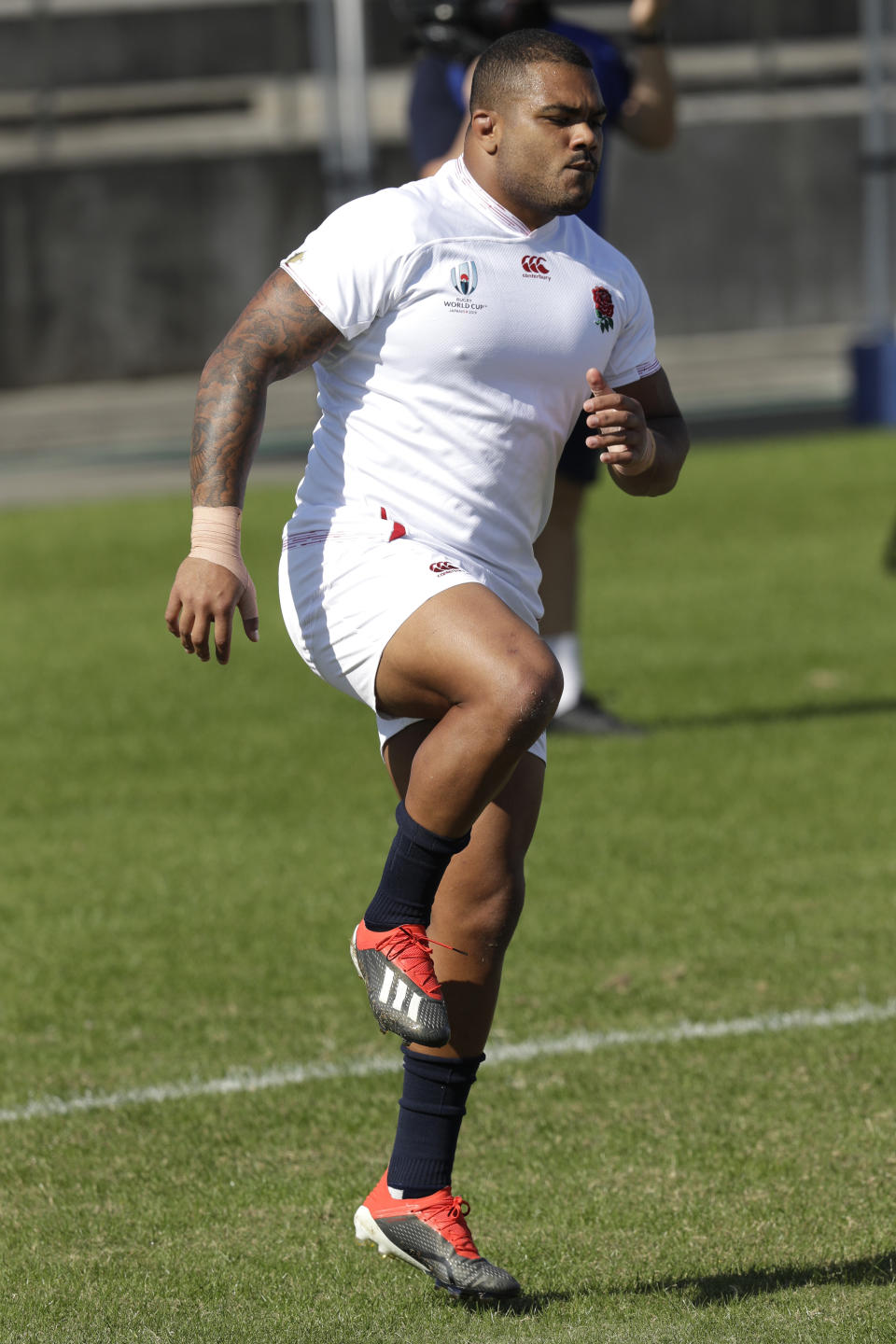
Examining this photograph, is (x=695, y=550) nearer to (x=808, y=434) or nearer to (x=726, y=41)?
(x=808, y=434)

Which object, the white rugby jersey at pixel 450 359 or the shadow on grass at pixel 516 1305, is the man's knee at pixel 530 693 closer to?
the white rugby jersey at pixel 450 359

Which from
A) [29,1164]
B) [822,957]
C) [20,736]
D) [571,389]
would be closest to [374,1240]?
[29,1164]

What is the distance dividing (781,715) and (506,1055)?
4.14 metres

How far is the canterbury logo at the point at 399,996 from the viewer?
3537 millimetres

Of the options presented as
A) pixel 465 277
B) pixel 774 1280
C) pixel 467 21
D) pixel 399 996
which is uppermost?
pixel 467 21

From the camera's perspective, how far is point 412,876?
12.0 feet

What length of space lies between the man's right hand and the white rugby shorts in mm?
221

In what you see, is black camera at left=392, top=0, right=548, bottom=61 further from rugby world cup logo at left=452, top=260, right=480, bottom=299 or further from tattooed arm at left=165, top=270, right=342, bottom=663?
tattooed arm at left=165, top=270, right=342, bottom=663

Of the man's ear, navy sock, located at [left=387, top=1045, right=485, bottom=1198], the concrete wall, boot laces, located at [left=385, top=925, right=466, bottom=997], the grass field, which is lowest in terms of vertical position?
the concrete wall

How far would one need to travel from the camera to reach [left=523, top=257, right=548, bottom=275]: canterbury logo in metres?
3.82

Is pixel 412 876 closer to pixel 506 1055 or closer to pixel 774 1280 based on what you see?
pixel 774 1280

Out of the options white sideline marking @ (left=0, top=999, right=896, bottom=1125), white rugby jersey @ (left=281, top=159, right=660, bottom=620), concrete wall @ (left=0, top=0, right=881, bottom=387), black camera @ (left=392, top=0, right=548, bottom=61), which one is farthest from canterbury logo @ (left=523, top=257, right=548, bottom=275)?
concrete wall @ (left=0, top=0, right=881, bottom=387)

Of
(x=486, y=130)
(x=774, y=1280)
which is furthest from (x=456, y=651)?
(x=774, y=1280)

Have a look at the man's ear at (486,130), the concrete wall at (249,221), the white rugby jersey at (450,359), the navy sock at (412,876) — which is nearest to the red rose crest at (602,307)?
the white rugby jersey at (450,359)
